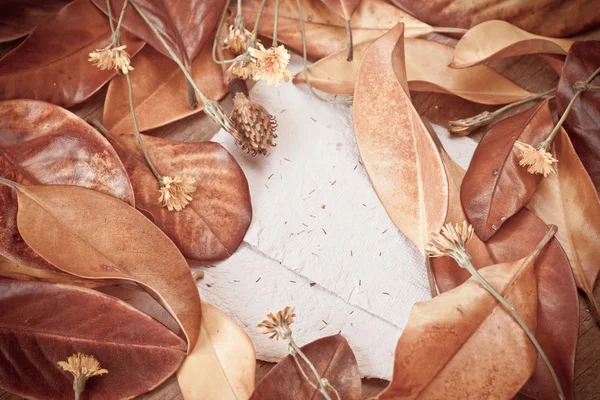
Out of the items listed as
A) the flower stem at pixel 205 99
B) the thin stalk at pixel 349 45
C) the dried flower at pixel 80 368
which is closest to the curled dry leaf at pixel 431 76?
the thin stalk at pixel 349 45

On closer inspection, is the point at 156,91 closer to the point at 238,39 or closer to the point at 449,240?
the point at 238,39

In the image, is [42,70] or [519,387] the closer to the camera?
[519,387]

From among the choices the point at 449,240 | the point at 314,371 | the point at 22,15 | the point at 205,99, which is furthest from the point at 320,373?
the point at 22,15

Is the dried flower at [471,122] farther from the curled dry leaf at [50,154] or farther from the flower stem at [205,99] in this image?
the curled dry leaf at [50,154]

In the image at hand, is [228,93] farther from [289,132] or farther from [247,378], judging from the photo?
[247,378]

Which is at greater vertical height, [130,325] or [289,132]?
[289,132]

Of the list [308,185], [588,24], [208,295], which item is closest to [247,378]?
[208,295]

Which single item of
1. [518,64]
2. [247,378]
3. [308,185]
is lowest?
[247,378]
